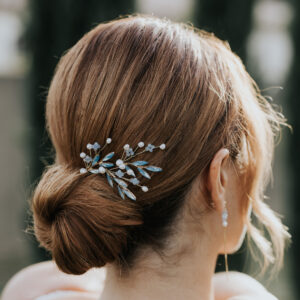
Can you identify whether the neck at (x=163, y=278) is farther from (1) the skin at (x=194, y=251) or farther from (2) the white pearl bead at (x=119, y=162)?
(2) the white pearl bead at (x=119, y=162)

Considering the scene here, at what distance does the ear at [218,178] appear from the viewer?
87 centimetres

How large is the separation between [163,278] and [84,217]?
205 mm

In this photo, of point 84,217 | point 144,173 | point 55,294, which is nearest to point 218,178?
point 144,173

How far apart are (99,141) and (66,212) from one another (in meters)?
0.15

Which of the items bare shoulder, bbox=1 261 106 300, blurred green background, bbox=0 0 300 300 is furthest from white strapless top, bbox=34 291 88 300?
blurred green background, bbox=0 0 300 300

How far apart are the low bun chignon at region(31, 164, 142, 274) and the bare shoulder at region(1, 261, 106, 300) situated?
383 millimetres

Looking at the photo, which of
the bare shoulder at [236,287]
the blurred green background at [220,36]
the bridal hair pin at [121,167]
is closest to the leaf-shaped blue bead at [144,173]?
the bridal hair pin at [121,167]

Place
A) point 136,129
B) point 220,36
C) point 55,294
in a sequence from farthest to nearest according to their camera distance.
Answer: point 220,36 → point 55,294 → point 136,129

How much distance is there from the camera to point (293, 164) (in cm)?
276

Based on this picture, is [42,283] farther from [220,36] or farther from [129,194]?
[220,36]

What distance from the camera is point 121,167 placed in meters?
0.85

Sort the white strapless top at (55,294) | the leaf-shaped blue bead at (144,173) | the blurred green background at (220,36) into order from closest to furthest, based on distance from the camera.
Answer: the leaf-shaped blue bead at (144,173), the white strapless top at (55,294), the blurred green background at (220,36)

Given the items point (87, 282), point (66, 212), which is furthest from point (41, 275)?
point (66, 212)

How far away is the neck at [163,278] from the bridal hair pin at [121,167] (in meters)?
0.16
